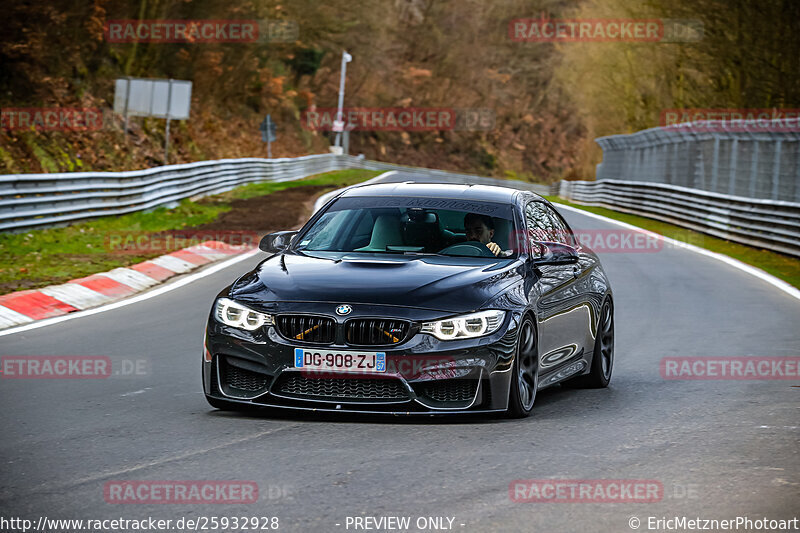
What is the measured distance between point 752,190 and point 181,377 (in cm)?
2278

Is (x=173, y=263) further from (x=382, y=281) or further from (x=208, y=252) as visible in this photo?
(x=382, y=281)

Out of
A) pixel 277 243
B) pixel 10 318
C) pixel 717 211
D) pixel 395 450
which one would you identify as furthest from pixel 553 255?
pixel 717 211

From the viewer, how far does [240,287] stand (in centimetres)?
762

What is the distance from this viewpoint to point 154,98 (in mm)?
34312

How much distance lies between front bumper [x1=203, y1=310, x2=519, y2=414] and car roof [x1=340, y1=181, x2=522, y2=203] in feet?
5.82

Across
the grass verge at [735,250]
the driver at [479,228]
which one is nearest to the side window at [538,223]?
the driver at [479,228]

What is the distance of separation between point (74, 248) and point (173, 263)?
177 cm

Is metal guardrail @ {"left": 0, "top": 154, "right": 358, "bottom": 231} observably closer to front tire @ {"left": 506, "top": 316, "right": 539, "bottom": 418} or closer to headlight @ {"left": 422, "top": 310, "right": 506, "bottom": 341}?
front tire @ {"left": 506, "top": 316, "right": 539, "bottom": 418}

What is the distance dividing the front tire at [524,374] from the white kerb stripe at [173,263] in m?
10.5

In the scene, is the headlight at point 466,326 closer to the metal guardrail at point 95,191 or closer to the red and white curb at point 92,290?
the red and white curb at point 92,290

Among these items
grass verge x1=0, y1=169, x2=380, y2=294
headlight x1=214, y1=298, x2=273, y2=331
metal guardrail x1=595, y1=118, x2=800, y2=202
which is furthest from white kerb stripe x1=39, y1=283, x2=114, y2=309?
metal guardrail x1=595, y1=118, x2=800, y2=202

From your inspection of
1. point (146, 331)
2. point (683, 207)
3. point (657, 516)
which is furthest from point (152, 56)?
point (657, 516)

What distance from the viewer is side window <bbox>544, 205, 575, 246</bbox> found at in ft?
31.8

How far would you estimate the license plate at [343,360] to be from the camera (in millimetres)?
7016
